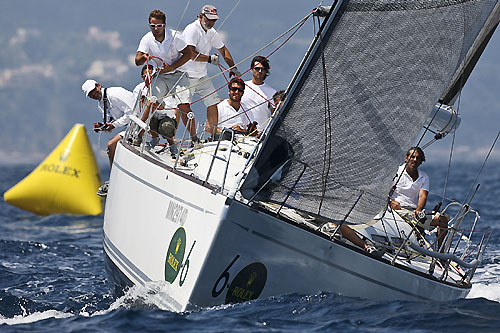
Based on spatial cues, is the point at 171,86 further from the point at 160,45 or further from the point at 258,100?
the point at 258,100

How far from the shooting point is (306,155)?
21.1 feet

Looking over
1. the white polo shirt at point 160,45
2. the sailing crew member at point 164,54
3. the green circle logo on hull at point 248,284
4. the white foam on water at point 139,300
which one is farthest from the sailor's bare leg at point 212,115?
the green circle logo on hull at point 248,284

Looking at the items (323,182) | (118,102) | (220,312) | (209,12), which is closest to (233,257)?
(220,312)

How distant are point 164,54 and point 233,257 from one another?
9.28 ft

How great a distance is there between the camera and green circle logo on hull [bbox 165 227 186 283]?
6492mm

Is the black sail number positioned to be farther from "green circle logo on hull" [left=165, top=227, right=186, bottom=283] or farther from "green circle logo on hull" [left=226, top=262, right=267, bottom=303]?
"green circle logo on hull" [left=165, top=227, right=186, bottom=283]

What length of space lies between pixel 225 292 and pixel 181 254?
1.38ft

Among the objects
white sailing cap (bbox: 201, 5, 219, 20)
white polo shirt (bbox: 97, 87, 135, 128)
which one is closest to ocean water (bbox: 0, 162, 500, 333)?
white polo shirt (bbox: 97, 87, 135, 128)

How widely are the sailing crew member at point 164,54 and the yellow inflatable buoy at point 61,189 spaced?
8.13 metres

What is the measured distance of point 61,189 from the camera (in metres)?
16.2

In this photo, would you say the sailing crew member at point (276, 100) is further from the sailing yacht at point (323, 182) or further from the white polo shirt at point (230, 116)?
the sailing yacht at point (323, 182)

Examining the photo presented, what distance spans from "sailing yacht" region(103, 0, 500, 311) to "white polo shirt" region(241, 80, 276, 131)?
194 cm

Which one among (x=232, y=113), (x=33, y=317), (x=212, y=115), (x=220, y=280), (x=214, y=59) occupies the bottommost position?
(x=33, y=317)

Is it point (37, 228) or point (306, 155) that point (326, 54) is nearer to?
point (306, 155)
